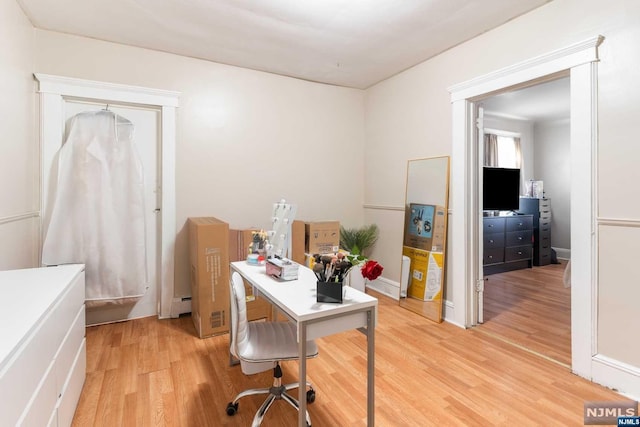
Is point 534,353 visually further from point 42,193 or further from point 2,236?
point 42,193

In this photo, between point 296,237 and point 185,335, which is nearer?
point 185,335

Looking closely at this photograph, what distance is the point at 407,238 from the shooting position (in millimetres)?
3738

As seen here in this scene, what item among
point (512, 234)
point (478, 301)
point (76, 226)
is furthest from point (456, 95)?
point (76, 226)

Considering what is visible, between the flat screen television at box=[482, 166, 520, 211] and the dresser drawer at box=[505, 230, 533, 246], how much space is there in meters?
0.41

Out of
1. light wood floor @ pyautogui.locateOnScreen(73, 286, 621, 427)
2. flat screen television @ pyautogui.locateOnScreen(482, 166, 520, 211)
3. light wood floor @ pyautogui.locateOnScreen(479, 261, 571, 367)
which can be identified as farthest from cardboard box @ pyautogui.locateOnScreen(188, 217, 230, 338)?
flat screen television @ pyautogui.locateOnScreen(482, 166, 520, 211)

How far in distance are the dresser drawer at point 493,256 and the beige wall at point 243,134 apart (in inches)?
90.3

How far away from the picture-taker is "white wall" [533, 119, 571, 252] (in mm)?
6054

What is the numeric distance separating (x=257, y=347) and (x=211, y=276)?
1.32m

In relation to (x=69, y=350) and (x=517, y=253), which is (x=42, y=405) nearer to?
(x=69, y=350)

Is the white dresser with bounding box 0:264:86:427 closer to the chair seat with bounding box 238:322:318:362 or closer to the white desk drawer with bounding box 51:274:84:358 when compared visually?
the white desk drawer with bounding box 51:274:84:358

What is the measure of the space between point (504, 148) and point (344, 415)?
19.2ft

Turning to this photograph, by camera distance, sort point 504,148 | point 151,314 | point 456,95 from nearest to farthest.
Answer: point 456,95, point 151,314, point 504,148

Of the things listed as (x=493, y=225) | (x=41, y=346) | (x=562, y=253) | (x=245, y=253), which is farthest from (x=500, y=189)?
(x=41, y=346)

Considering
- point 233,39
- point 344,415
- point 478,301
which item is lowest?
point 344,415
